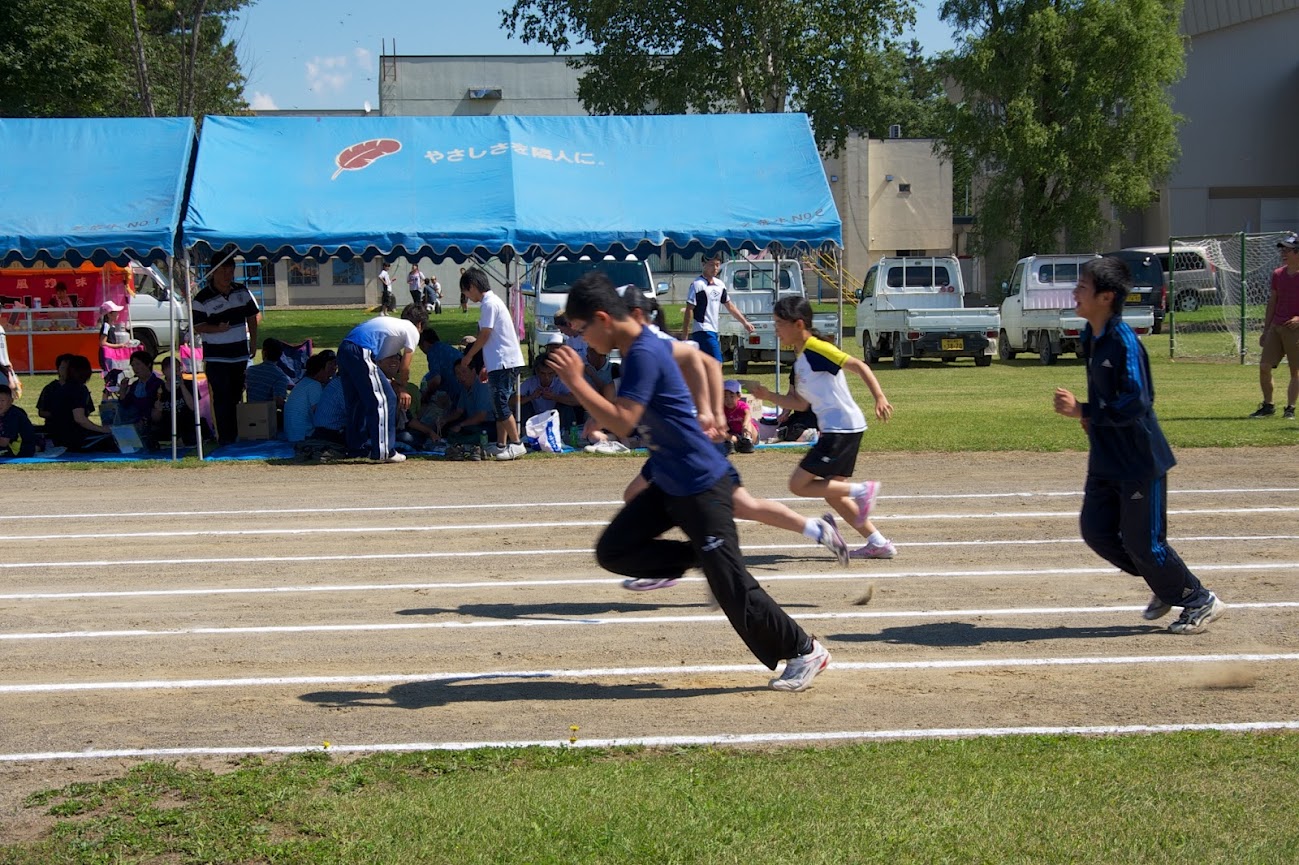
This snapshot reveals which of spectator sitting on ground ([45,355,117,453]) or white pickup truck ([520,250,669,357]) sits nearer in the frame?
spectator sitting on ground ([45,355,117,453])

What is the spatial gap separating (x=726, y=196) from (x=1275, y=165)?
42478 mm

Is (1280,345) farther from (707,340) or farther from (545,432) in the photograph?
(545,432)

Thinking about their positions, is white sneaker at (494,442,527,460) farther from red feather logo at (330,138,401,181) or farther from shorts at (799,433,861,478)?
shorts at (799,433,861,478)

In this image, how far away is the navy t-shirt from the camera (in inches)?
237

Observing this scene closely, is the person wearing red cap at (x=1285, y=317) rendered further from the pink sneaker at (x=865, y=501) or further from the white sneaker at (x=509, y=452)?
the pink sneaker at (x=865, y=501)

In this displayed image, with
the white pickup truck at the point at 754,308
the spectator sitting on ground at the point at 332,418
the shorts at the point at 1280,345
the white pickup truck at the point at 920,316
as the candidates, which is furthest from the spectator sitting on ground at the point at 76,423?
the white pickup truck at the point at 920,316

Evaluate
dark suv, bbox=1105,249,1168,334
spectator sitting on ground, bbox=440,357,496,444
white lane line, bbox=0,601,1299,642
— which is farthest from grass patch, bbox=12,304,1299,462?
white lane line, bbox=0,601,1299,642

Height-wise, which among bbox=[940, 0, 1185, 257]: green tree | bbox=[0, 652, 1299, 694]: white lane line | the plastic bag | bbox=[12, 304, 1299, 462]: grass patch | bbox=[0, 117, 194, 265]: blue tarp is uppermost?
bbox=[940, 0, 1185, 257]: green tree

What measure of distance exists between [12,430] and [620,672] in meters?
11.4

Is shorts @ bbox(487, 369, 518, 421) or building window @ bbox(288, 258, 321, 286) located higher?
building window @ bbox(288, 258, 321, 286)

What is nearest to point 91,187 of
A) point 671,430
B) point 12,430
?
point 12,430

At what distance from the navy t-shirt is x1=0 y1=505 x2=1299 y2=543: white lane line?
4.88 meters

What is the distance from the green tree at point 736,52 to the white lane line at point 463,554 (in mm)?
37194

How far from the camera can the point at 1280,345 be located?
15836mm
